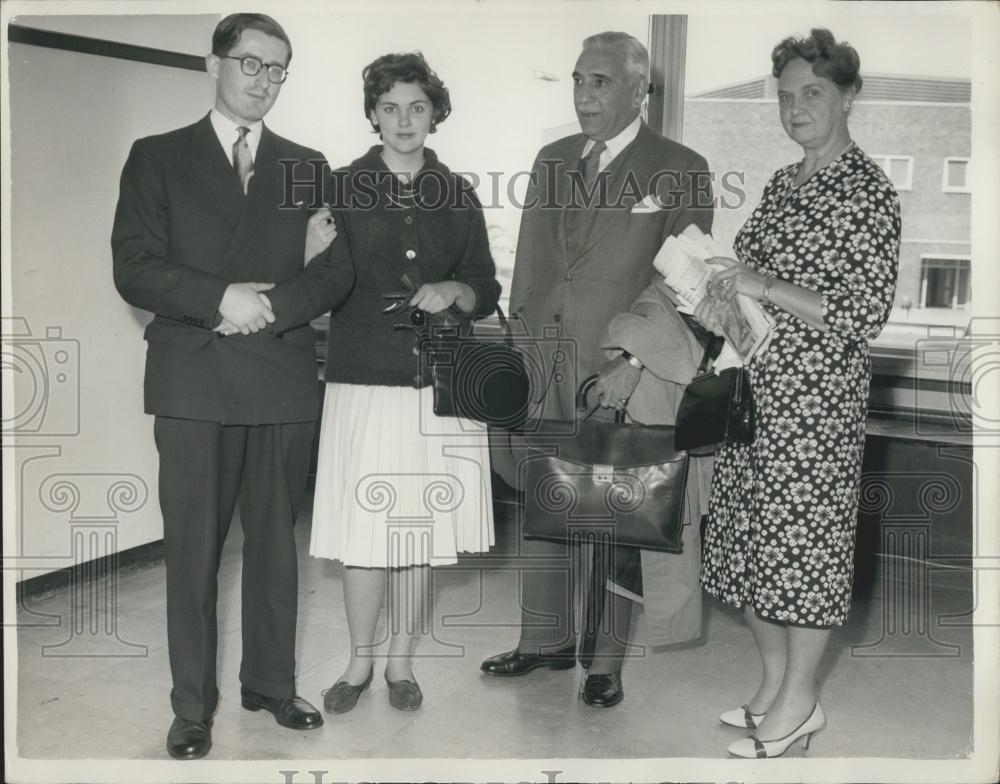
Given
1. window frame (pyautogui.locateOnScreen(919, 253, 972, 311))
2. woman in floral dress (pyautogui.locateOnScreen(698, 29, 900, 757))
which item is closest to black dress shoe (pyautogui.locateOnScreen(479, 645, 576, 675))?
woman in floral dress (pyautogui.locateOnScreen(698, 29, 900, 757))

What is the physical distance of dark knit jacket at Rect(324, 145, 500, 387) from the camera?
300cm

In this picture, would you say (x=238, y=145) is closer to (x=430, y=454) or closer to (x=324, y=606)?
(x=430, y=454)

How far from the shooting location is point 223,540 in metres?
2.92

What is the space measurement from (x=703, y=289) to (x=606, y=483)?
63 cm

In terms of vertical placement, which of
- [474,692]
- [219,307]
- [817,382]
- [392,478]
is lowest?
[474,692]

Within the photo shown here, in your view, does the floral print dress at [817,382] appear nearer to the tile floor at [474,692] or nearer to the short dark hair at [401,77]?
the tile floor at [474,692]

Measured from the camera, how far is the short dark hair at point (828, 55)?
2.75 metres

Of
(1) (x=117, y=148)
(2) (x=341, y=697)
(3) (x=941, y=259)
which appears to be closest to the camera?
(2) (x=341, y=697)

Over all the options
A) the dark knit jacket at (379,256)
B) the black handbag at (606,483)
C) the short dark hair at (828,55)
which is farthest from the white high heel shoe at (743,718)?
the short dark hair at (828,55)

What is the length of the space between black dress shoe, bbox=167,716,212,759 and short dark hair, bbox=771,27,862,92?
2.41 meters

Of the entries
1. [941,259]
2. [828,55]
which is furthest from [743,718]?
[941,259]

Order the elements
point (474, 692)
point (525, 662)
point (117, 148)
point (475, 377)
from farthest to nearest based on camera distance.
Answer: point (117, 148) < point (525, 662) < point (474, 692) < point (475, 377)

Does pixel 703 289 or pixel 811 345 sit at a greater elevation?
pixel 703 289

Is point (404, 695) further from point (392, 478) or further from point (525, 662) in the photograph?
point (392, 478)
